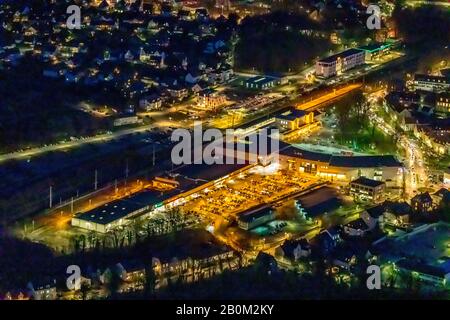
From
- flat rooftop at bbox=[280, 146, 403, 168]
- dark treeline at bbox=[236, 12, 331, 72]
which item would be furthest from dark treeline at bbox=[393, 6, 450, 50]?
flat rooftop at bbox=[280, 146, 403, 168]

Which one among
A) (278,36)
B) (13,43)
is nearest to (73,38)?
(13,43)

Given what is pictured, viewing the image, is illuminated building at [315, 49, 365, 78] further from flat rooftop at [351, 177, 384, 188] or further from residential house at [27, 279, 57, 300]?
residential house at [27, 279, 57, 300]

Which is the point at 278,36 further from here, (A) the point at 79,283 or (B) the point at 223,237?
(A) the point at 79,283

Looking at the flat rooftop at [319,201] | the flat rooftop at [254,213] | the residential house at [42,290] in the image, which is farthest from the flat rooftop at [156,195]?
the residential house at [42,290]

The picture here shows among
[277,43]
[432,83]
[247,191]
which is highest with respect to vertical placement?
[277,43]

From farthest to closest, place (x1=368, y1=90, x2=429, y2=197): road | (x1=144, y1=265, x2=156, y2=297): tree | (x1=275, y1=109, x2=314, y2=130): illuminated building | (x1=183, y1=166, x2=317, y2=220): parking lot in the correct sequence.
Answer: (x1=275, y1=109, x2=314, y2=130): illuminated building < (x1=368, y1=90, x2=429, y2=197): road < (x1=183, y1=166, x2=317, y2=220): parking lot < (x1=144, y1=265, x2=156, y2=297): tree

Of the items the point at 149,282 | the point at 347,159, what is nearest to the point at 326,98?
the point at 347,159

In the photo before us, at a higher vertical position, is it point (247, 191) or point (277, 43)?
point (277, 43)

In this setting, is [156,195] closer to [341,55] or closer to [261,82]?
[261,82]

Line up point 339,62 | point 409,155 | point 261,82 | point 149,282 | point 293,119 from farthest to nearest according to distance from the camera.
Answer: point 339,62 < point 261,82 < point 293,119 < point 409,155 < point 149,282
